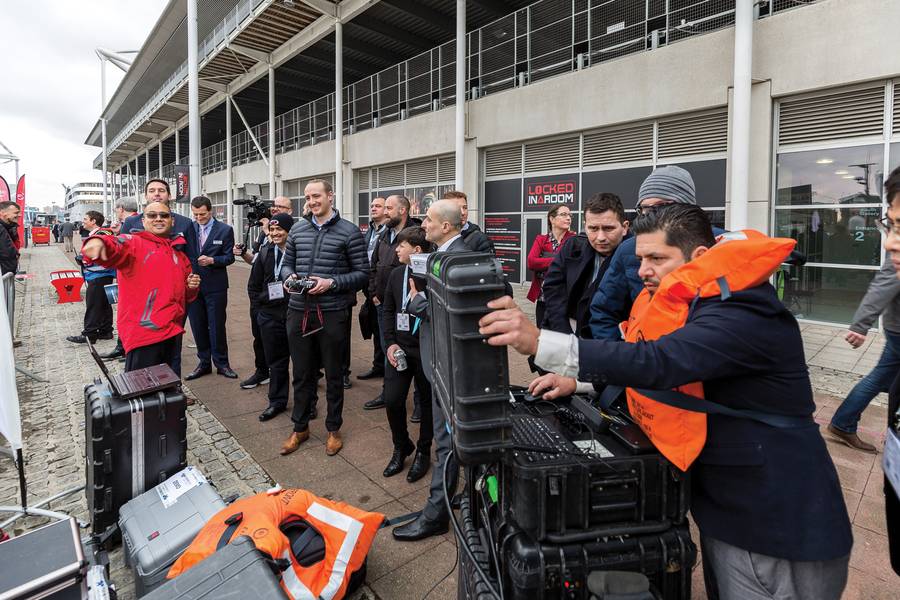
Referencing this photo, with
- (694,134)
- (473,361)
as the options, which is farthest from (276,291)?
(694,134)

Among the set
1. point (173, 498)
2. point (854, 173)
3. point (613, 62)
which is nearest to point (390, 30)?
point (613, 62)

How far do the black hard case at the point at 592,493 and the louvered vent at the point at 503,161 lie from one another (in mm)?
12714

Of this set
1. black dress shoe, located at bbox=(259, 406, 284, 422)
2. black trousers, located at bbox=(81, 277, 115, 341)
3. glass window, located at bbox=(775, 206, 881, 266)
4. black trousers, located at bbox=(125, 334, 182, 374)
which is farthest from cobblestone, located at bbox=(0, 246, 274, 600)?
glass window, located at bbox=(775, 206, 881, 266)

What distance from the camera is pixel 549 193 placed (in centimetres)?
1290

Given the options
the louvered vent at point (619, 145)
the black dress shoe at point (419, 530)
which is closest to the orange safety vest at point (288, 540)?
the black dress shoe at point (419, 530)

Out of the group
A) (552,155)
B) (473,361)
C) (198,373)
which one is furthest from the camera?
(552,155)

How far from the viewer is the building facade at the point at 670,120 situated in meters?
8.23

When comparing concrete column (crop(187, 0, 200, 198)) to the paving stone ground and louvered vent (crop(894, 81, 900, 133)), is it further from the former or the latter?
louvered vent (crop(894, 81, 900, 133))

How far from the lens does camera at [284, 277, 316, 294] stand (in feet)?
12.7

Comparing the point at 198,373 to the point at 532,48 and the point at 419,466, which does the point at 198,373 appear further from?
the point at 532,48

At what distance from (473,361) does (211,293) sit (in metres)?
5.45

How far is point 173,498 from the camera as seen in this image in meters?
2.74

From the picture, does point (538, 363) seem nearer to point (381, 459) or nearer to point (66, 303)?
point (381, 459)

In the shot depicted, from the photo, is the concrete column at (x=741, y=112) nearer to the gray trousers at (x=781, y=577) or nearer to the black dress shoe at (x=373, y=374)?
the black dress shoe at (x=373, y=374)
